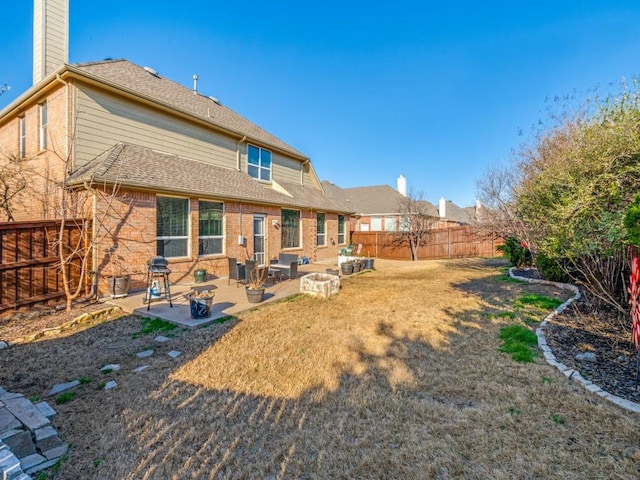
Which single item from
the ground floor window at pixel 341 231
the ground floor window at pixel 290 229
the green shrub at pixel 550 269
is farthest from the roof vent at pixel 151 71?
the green shrub at pixel 550 269

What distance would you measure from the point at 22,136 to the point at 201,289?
29.2 feet

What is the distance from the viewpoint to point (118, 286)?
24.7 feet

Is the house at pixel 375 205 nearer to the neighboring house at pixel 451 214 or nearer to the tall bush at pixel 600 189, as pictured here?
the neighboring house at pixel 451 214

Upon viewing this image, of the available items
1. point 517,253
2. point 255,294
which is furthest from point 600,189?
point 517,253

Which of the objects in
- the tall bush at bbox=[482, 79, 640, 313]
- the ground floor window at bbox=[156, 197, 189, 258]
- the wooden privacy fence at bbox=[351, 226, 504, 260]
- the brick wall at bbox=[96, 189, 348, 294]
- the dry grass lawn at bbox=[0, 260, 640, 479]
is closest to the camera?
the dry grass lawn at bbox=[0, 260, 640, 479]

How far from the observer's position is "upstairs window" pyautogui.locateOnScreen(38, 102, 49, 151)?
30.0ft

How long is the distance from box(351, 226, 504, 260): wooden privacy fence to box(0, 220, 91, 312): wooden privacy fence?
1805 cm

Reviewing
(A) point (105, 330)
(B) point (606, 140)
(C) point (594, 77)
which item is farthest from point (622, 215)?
(A) point (105, 330)

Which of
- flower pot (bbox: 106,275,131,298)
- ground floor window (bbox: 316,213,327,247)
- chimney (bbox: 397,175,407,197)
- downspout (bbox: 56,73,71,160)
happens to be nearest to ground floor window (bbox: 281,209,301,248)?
ground floor window (bbox: 316,213,327,247)

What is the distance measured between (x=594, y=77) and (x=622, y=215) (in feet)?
22.9

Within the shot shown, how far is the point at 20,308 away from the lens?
621 cm

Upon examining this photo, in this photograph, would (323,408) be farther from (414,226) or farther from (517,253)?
(414,226)

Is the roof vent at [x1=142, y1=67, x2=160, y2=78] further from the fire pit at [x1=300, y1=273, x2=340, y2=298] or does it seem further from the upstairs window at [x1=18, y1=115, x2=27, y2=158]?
the fire pit at [x1=300, y1=273, x2=340, y2=298]

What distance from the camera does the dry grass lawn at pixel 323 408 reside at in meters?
2.35
